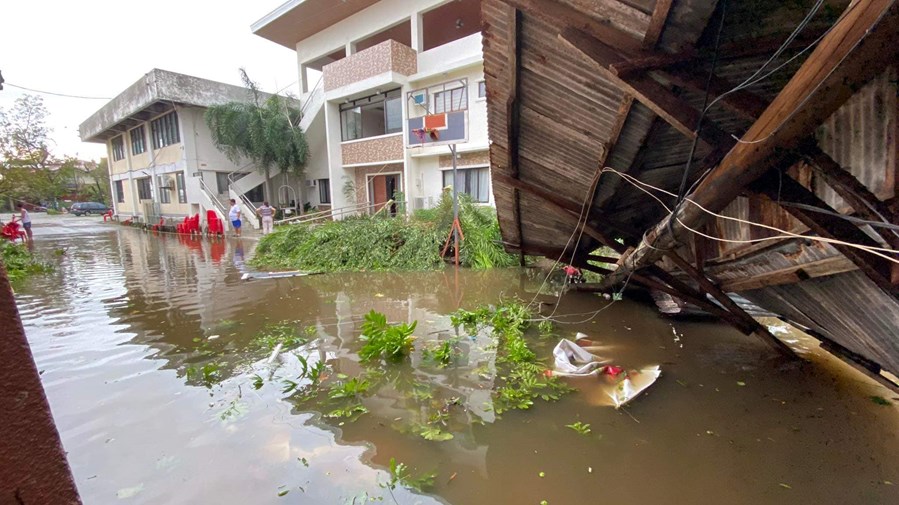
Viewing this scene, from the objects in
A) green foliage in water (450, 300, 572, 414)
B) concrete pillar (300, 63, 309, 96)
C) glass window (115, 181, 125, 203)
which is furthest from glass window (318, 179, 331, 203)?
glass window (115, 181, 125, 203)

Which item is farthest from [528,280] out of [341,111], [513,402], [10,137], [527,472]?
[10,137]

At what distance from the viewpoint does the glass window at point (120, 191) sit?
2922 cm

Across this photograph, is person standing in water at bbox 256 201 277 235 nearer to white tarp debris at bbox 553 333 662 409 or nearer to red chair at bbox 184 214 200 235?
red chair at bbox 184 214 200 235

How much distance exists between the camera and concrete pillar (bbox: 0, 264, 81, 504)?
3.17 feet

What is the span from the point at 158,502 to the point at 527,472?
266 cm

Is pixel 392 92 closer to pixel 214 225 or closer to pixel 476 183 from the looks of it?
pixel 476 183

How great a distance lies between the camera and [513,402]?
4125 millimetres

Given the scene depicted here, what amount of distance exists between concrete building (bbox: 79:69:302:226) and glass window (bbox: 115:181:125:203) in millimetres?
5481

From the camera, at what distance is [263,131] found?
60.2 ft

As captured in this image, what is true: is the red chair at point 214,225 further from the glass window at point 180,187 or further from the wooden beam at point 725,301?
the wooden beam at point 725,301

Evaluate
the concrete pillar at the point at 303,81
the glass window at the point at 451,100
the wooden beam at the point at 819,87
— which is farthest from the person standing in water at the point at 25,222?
the wooden beam at the point at 819,87

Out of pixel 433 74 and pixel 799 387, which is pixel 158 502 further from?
pixel 433 74

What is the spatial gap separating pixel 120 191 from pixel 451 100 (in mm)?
28026

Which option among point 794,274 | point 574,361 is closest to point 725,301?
point 794,274
